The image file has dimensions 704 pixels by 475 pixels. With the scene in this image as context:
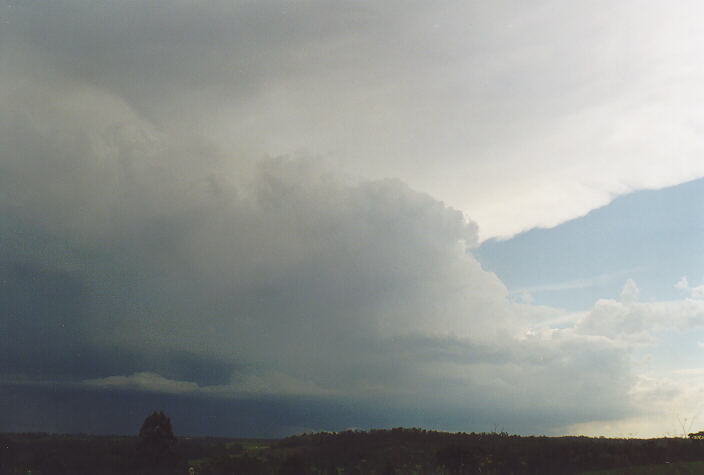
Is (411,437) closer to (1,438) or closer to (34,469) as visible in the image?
(34,469)

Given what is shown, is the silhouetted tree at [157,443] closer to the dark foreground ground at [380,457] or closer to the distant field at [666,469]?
the dark foreground ground at [380,457]

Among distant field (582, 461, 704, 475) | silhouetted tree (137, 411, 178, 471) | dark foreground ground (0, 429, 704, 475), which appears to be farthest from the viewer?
silhouetted tree (137, 411, 178, 471)

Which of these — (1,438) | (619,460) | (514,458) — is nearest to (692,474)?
(619,460)

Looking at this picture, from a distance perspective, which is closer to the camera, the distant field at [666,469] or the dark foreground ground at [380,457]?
the distant field at [666,469]

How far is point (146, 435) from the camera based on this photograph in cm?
8462

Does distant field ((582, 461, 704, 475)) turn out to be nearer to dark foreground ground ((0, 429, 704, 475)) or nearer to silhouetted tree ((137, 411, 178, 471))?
dark foreground ground ((0, 429, 704, 475))

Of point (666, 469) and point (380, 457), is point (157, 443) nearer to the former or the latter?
point (380, 457)

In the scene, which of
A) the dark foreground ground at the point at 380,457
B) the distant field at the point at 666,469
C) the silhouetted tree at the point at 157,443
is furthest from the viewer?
the silhouetted tree at the point at 157,443

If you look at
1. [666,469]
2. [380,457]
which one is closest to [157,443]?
[380,457]

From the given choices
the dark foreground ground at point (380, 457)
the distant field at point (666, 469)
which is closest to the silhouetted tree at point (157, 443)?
the dark foreground ground at point (380, 457)

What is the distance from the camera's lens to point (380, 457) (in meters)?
105

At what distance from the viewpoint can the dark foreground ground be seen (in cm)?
6078

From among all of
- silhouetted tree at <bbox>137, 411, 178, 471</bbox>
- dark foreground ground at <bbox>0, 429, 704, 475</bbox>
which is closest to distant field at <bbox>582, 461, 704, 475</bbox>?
dark foreground ground at <bbox>0, 429, 704, 475</bbox>

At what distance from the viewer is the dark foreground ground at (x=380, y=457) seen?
60781 mm
